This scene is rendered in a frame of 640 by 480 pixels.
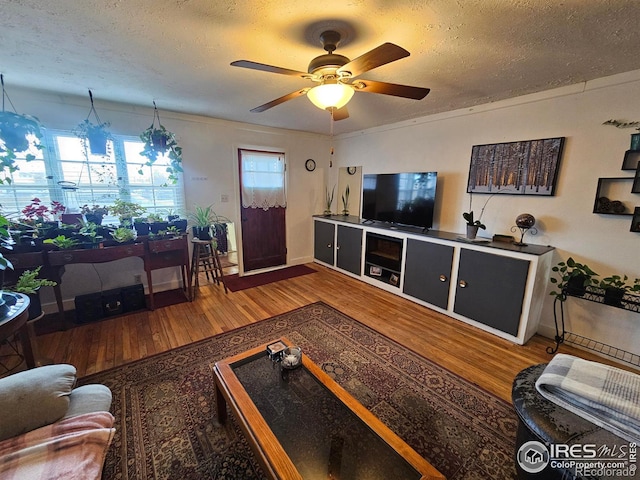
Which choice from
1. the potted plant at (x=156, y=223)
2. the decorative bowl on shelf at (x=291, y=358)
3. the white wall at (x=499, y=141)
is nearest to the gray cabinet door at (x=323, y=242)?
the white wall at (x=499, y=141)

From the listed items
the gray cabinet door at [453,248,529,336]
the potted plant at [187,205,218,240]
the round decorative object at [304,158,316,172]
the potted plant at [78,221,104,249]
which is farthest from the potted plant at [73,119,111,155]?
the gray cabinet door at [453,248,529,336]

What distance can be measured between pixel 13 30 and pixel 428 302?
3934 millimetres

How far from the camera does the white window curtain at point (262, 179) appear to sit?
397 cm

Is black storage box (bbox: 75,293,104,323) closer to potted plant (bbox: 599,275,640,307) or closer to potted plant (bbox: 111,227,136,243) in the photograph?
potted plant (bbox: 111,227,136,243)

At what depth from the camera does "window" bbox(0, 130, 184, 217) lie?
8.68 ft

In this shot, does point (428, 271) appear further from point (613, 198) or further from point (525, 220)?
point (613, 198)

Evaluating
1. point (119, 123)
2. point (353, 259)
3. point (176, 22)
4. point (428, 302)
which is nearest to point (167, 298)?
point (119, 123)

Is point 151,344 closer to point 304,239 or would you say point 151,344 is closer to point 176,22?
point 176,22

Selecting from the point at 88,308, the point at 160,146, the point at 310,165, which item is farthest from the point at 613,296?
the point at 88,308

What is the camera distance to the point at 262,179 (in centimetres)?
412

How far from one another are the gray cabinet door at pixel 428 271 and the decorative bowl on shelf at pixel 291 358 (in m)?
1.99

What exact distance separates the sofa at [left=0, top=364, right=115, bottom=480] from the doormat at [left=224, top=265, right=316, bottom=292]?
2398mm

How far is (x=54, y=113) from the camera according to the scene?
2674 millimetres

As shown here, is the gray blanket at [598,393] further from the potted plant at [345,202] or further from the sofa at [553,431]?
the potted plant at [345,202]
